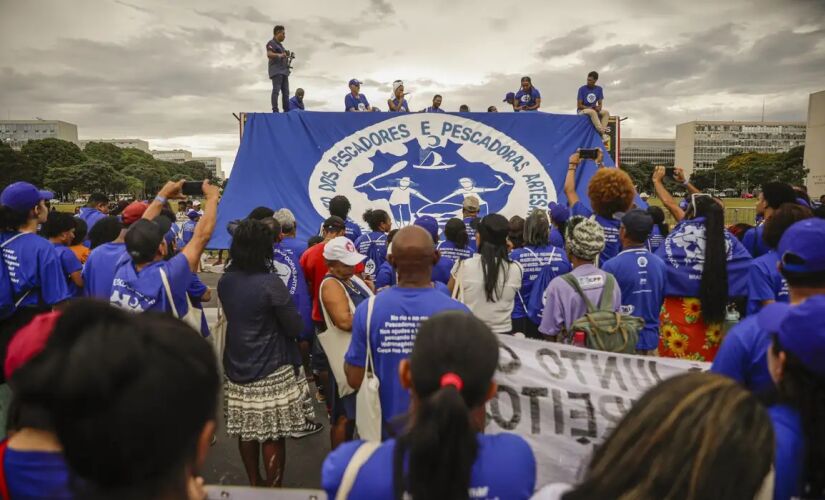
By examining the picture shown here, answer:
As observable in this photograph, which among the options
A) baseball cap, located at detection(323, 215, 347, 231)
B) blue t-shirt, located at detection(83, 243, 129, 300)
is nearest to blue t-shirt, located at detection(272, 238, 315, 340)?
baseball cap, located at detection(323, 215, 347, 231)

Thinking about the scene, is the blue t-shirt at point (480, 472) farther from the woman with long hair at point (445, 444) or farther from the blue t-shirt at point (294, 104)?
the blue t-shirt at point (294, 104)

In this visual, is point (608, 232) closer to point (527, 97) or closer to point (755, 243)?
point (755, 243)

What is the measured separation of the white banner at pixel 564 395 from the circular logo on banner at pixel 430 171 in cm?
593

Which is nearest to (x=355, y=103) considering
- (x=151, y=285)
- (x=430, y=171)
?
(x=430, y=171)

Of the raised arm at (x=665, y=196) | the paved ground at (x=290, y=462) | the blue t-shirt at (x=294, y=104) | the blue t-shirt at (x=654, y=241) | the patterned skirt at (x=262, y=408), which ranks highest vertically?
the blue t-shirt at (x=294, y=104)

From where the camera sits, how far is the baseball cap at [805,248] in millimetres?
2061

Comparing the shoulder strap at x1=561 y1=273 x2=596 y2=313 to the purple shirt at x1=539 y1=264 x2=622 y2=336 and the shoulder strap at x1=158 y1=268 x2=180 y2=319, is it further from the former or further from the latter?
the shoulder strap at x1=158 y1=268 x2=180 y2=319

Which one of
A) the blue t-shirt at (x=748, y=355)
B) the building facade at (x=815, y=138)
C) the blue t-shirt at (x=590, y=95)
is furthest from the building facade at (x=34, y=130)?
the blue t-shirt at (x=748, y=355)

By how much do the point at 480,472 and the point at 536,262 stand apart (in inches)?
120

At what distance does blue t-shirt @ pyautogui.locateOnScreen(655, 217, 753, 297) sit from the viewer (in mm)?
3741

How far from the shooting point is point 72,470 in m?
1.02

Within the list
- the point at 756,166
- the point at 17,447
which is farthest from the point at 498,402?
the point at 756,166

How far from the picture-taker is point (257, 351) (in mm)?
3352

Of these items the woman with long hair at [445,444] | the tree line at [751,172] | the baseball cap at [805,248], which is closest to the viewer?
the woman with long hair at [445,444]
